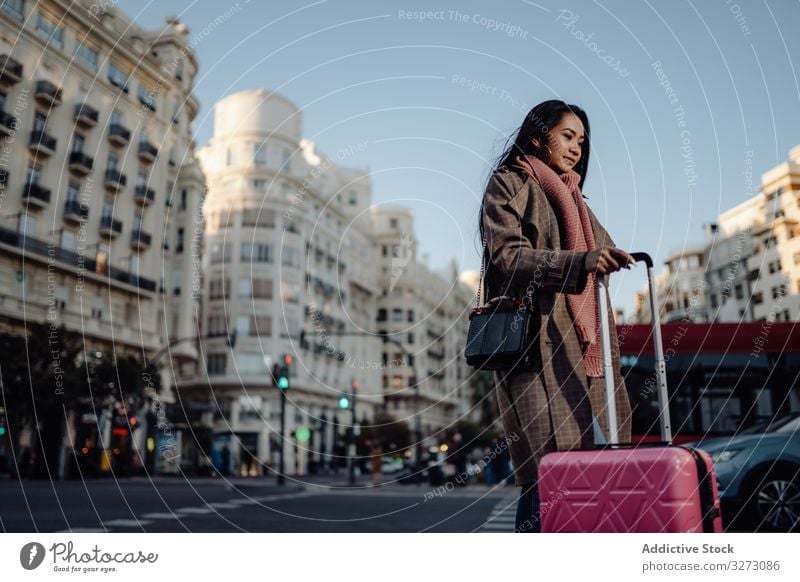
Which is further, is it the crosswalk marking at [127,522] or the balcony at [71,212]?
the balcony at [71,212]

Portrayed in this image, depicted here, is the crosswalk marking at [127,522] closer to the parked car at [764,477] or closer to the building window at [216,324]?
the parked car at [764,477]

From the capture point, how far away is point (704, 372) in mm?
13070

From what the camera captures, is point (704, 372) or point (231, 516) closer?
point (231, 516)

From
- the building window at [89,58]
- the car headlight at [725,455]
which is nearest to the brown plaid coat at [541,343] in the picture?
the car headlight at [725,455]

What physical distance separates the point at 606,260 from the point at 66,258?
87.2 feet

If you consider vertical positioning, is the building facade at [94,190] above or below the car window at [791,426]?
above

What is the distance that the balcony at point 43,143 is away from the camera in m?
23.8

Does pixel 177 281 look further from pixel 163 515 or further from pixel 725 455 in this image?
pixel 725 455

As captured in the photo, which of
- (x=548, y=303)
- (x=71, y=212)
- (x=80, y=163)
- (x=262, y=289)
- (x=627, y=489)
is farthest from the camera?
(x=262, y=289)

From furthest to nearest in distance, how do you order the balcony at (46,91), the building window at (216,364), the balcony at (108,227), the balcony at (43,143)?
the building window at (216,364) < the balcony at (108,227) < the balcony at (43,143) < the balcony at (46,91)

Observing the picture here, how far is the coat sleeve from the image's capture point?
8.83ft

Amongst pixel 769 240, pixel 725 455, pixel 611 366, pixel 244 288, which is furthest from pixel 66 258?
pixel 611 366

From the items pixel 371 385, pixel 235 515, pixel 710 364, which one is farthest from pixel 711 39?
pixel 371 385

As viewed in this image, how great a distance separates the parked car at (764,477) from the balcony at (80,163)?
2699 centimetres
